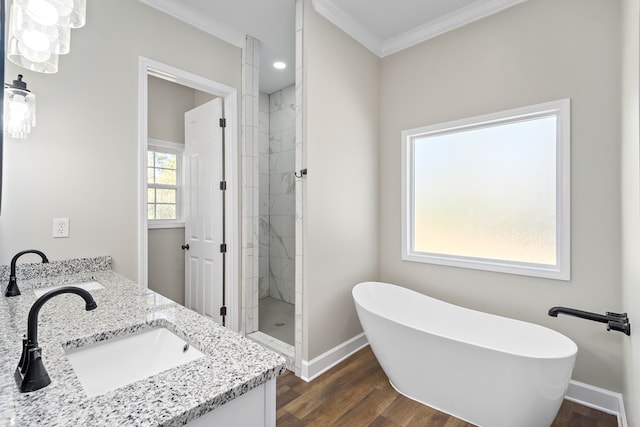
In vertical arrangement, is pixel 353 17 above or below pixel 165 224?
above

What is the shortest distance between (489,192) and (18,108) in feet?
10.1

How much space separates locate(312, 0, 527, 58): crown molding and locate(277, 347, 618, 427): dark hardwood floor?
2.87 metres

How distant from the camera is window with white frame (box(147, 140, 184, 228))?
329 centimetres

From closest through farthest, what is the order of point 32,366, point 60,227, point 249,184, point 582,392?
1. point 32,366
2. point 60,227
3. point 582,392
4. point 249,184

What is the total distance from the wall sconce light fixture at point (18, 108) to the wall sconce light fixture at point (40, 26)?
18.9 inches

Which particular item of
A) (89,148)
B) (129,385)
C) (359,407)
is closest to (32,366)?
(129,385)

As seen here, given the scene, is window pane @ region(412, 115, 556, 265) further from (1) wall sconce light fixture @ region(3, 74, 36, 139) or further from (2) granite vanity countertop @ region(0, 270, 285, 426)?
(1) wall sconce light fixture @ region(3, 74, 36, 139)

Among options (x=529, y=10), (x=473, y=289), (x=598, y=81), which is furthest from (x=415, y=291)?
(x=529, y=10)

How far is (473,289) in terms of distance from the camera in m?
2.41

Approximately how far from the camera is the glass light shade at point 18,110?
4.66ft

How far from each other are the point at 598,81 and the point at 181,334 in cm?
276

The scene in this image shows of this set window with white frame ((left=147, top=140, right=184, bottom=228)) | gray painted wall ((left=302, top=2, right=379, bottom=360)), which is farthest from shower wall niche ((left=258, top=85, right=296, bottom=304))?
gray painted wall ((left=302, top=2, right=379, bottom=360))

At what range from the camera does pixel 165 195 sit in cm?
342

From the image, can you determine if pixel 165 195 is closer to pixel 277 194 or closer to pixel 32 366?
pixel 277 194
